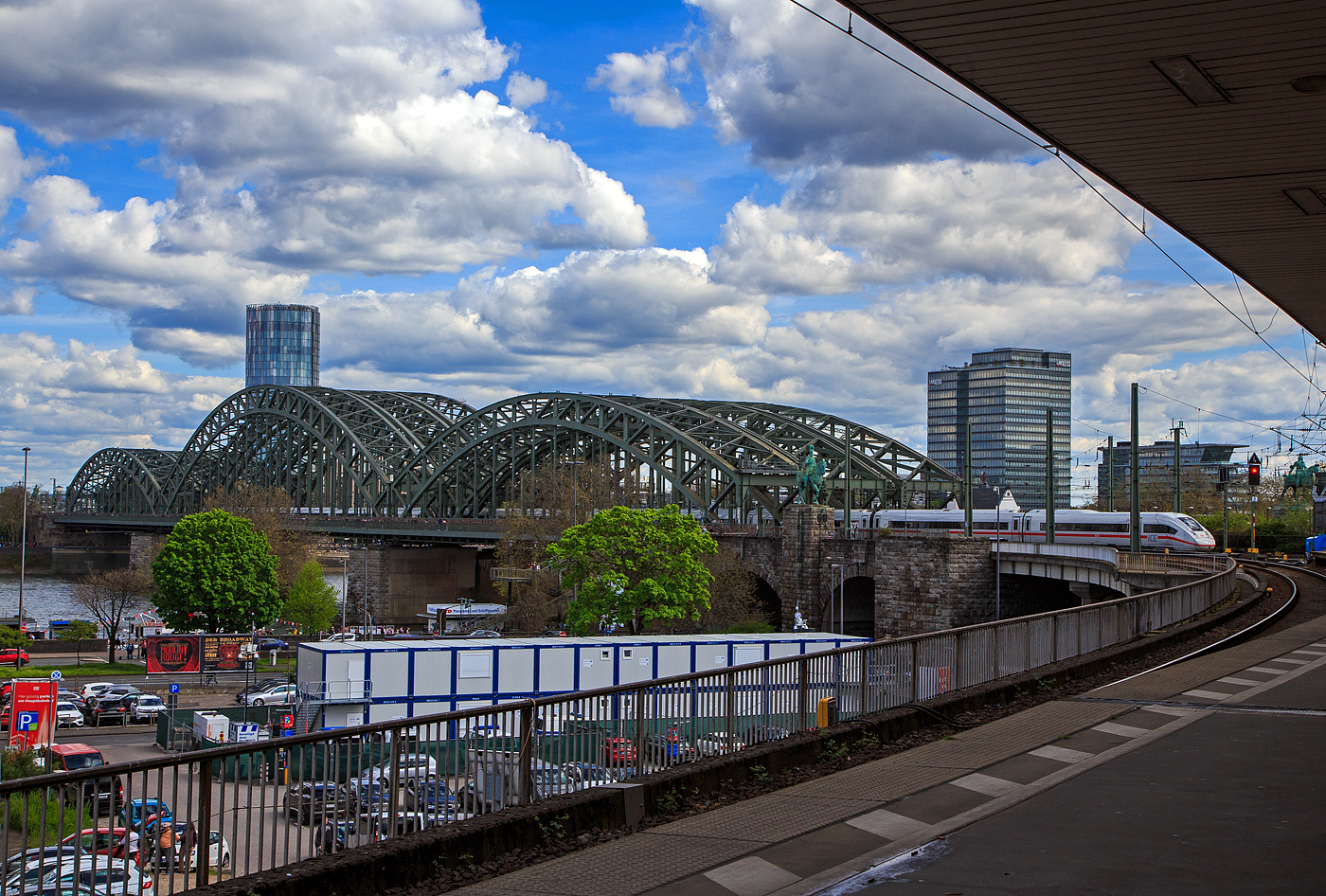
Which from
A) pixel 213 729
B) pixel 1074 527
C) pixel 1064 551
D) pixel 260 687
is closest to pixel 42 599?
pixel 260 687

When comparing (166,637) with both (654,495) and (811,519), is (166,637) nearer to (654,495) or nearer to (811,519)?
(811,519)

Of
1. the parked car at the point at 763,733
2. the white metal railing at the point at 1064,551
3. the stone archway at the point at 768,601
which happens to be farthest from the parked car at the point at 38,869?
the stone archway at the point at 768,601

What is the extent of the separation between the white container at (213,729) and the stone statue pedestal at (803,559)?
40067 millimetres

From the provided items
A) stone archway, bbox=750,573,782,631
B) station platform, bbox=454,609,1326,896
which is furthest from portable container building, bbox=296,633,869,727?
stone archway, bbox=750,573,782,631

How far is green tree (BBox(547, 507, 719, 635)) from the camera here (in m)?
52.9

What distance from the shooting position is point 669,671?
37656mm

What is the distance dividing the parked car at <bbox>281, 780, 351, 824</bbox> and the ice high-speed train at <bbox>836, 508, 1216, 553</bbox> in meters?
53.4

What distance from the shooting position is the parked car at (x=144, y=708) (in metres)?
44.2

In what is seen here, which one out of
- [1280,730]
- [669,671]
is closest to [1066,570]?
[669,671]

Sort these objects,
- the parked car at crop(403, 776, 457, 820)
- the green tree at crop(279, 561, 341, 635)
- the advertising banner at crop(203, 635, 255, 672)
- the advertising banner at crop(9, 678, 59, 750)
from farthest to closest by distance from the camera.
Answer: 1. the green tree at crop(279, 561, 341, 635)
2. the advertising banner at crop(203, 635, 255, 672)
3. the advertising banner at crop(9, 678, 59, 750)
4. the parked car at crop(403, 776, 457, 820)

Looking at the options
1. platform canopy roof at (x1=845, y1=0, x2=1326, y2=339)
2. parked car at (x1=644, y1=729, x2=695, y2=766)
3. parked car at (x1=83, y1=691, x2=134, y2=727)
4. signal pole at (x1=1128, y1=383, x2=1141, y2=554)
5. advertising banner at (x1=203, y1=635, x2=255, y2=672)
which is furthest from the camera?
advertising banner at (x1=203, y1=635, x2=255, y2=672)

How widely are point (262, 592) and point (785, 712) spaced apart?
2448 inches

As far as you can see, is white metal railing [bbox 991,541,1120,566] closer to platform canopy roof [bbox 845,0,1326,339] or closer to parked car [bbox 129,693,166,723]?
platform canopy roof [bbox 845,0,1326,339]

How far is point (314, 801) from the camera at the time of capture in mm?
8180
